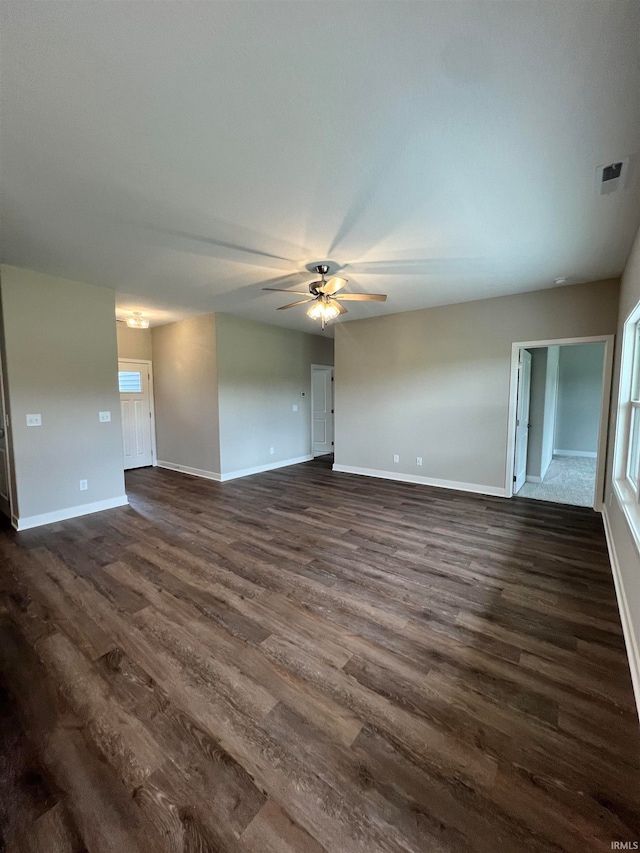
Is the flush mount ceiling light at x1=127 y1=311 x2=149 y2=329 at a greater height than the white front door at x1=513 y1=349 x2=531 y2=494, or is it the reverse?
the flush mount ceiling light at x1=127 y1=311 x2=149 y2=329

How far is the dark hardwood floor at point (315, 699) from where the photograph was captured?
114 centimetres

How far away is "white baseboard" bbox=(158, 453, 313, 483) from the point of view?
5.64m

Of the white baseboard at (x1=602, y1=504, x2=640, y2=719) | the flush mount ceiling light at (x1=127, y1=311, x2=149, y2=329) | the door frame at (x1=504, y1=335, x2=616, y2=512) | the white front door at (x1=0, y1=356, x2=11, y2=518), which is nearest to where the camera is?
the white baseboard at (x1=602, y1=504, x2=640, y2=719)

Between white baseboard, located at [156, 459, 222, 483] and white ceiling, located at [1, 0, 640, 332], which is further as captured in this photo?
white baseboard, located at [156, 459, 222, 483]

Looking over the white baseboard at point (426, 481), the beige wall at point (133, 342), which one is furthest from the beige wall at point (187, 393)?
the white baseboard at point (426, 481)

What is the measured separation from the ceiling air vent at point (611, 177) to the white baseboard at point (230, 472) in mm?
5341

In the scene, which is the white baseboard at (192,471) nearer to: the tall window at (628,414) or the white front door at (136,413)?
the white front door at (136,413)

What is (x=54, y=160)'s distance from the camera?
1862 millimetres

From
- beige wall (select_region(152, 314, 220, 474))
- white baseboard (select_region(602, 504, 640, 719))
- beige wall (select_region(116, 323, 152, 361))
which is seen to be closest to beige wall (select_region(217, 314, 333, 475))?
beige wall (select_region(152, 314, 220, 474))

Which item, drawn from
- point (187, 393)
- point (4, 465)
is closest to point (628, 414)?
point (187, 393)

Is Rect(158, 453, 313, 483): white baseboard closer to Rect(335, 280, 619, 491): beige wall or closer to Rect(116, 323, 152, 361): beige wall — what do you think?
Rect(335, 280, 619, 491): beige wall

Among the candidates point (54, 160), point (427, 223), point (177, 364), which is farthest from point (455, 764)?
point (177, 364)

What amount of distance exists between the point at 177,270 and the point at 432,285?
9.44ft

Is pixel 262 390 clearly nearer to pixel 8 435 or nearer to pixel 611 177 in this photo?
pixel 8 435
